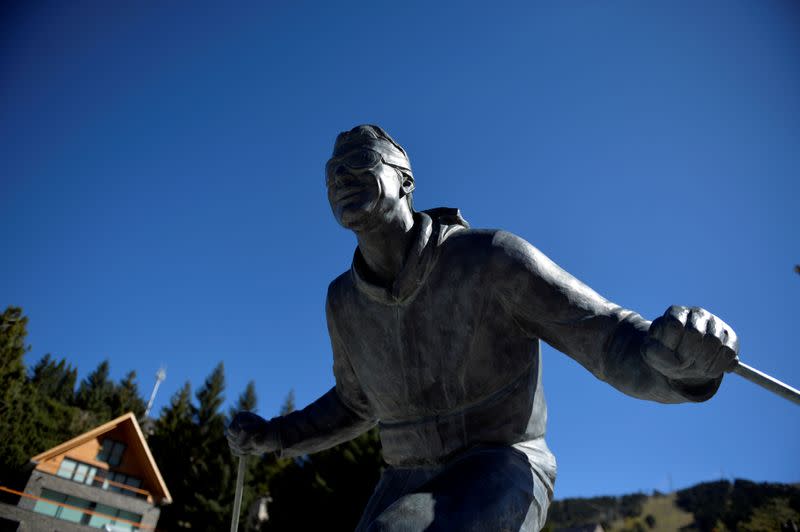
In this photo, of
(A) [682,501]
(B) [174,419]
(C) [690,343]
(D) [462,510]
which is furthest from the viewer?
(A) [682,501]

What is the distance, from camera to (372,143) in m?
2.71

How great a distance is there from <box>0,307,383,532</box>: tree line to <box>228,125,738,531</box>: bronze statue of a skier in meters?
20.3

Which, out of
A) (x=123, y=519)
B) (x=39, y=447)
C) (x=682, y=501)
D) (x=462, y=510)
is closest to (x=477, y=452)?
(x=462, y=510)

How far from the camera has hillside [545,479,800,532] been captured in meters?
42.7

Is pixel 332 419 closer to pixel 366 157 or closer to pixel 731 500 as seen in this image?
pixel 366 157

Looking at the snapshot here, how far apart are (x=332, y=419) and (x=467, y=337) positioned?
111 centimetres

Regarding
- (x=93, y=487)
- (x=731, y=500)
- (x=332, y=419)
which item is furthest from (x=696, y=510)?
(x=332, y=419)

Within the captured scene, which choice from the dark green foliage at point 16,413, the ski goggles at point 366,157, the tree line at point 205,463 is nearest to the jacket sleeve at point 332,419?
the ski goggles at point 366,157

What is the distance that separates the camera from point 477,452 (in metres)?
2.28

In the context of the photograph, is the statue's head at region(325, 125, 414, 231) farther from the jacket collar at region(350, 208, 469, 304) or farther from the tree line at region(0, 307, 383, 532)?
the tree line at region(0, 307, 383, 532)

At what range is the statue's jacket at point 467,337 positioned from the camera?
223cm

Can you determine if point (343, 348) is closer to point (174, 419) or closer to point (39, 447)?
point (39, 447)

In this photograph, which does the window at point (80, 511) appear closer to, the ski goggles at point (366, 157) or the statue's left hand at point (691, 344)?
the ski goggles at point (366, 157)

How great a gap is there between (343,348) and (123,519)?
77.6 feet
